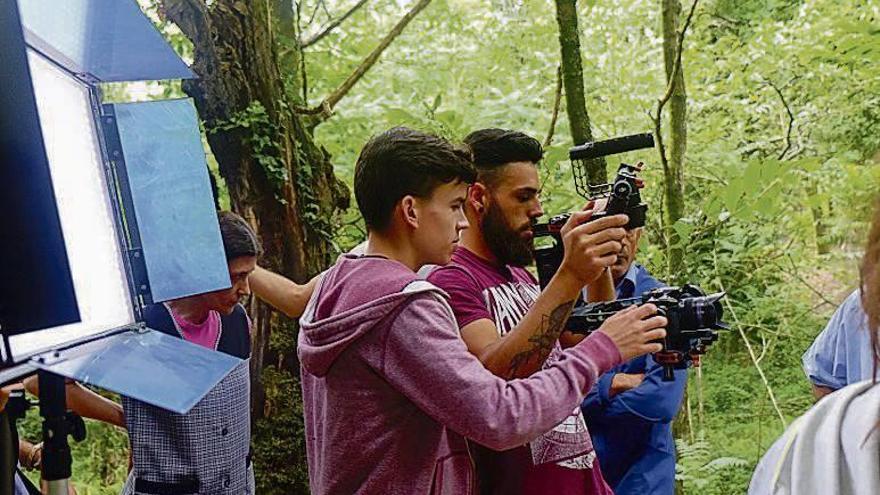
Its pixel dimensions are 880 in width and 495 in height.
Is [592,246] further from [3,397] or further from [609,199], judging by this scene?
[3,397]

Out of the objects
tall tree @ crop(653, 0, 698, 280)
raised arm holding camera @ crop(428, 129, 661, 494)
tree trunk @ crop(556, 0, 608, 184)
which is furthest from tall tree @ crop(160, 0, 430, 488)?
tall tree @ crop(653, 0, 698, 280)

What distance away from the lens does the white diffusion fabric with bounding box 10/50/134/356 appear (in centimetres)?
109

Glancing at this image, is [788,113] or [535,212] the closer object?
[535,212]

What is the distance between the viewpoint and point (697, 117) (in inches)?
255

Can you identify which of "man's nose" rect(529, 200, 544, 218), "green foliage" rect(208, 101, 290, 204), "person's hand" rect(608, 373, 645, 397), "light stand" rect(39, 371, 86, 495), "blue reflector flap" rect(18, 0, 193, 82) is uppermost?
"blue reflector flap" rect(18, 0, 193, 82)

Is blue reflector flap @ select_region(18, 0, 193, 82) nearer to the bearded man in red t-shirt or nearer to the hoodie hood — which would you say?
the hoodie hood

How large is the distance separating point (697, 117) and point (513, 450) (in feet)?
17.4

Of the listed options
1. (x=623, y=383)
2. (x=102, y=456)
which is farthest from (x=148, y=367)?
(x=102, y=456)

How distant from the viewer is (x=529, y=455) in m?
1.78

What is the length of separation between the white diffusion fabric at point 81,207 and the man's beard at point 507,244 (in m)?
0.93

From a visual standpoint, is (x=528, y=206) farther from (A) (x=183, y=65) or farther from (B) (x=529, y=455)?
(A) (x=183, y=65)

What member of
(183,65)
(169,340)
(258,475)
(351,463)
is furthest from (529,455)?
(258,475)

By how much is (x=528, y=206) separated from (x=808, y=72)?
457cm

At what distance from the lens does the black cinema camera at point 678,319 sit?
1.85 meters
